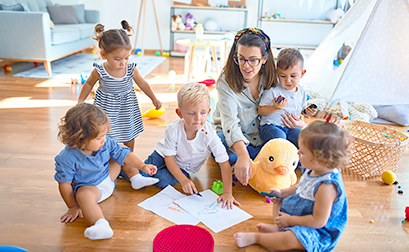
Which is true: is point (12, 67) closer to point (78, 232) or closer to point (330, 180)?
point (78, 232)

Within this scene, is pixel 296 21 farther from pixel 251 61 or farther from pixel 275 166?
pixel 275 166

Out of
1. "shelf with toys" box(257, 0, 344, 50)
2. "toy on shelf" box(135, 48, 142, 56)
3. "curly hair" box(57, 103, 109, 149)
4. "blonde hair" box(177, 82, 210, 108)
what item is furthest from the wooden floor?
"shelf with toys" box(257, 0, 344, 50)

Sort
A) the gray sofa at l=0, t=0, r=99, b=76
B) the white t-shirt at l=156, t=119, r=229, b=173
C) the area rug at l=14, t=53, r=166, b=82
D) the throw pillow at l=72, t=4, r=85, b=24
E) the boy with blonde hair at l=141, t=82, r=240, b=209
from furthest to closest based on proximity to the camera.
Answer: the throw pillow at l=72, t=4, r=85, b=24
the area rug at l=14, t=53, r=166, b=82
the gray sofa at l=0, t=0, r=99, b=76
the white t-shirt at l=156, t=119, r=229, b=173
the boy with blonde hair at l=141, t=82, r=240, b=209

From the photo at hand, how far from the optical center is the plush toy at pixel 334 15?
4.70 metres

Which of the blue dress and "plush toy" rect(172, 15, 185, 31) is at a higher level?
"plush toy" rect(172, 15, 185, 31)

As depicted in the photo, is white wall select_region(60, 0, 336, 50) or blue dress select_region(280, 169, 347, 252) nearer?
blue dress select_region(280, 169, 347, 252)

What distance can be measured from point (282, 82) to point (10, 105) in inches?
75.2

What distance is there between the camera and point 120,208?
133cm

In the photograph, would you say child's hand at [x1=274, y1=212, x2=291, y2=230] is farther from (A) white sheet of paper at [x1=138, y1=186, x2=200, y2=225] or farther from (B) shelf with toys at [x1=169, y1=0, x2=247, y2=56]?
(B) shelf with toys at [x1=169, y1=0, x2=247, y2=56]

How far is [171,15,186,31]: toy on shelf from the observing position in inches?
190

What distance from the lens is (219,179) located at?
1585 millimetres

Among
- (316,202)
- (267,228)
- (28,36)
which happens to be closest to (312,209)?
(316,202)

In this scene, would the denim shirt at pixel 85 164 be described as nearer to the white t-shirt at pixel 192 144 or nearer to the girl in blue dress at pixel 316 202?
the white t-shirt at pixel 192 144

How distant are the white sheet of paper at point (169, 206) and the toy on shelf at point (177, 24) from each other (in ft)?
12.2
